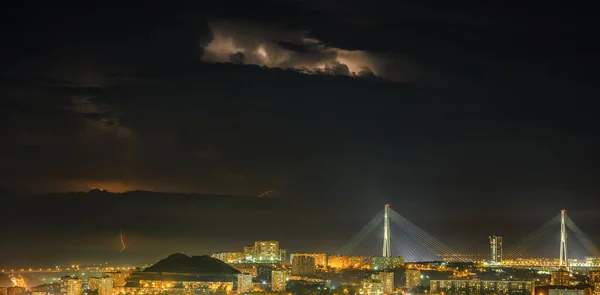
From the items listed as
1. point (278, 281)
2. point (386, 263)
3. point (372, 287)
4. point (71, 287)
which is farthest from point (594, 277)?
point (71, 287)

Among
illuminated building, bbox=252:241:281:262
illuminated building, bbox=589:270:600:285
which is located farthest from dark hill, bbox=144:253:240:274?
illuminated building, bbox=589:270:600:285

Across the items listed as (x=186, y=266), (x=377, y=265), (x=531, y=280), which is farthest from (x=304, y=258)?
(x=531, y=280)

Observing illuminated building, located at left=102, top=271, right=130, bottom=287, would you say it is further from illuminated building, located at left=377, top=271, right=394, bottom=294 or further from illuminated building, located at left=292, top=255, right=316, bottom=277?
illuminated building, located at left=377, top=271, right=394, bottom=294

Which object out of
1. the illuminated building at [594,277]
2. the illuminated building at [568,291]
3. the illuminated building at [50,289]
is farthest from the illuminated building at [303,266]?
the illuminated building at [568,291]

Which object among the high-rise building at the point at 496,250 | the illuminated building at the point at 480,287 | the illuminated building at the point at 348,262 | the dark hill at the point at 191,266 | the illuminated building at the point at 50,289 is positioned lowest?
the illuminated building at the point at 50,289

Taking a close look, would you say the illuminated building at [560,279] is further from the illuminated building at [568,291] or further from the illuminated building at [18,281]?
the illuminated building at [18,281]
